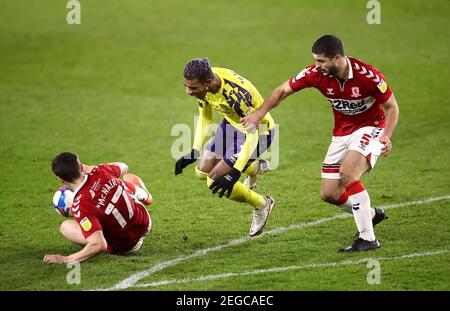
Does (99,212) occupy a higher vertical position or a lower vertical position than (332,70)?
lower

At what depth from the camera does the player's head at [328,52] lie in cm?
879

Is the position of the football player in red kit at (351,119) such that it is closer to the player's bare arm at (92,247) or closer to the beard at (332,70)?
the beard at (332,70)

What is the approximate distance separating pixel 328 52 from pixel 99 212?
2932 mm

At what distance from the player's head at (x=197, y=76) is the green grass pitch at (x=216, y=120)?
71.5 inches

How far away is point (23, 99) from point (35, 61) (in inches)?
160

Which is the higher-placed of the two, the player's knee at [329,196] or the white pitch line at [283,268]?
the player's knee at [329,196]

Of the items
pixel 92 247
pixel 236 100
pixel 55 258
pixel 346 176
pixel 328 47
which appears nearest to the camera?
pixel 92 247

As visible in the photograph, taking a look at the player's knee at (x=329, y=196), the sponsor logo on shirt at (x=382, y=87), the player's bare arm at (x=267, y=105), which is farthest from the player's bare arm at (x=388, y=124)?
the player's bare arm at (x=267, y=105)

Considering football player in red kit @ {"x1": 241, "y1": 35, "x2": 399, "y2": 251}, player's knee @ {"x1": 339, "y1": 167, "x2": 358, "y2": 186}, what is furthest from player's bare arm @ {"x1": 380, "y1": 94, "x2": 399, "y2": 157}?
player's knee @ {"x1": 339, "y1": 167, "x2": 358, "y2": 186}

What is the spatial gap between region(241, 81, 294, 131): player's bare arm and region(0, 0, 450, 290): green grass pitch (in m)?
1.42

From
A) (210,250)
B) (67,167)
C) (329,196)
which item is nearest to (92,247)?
(67,167)

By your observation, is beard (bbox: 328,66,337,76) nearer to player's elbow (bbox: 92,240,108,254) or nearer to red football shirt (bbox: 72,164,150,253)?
red football shirt (bbox: 72,164,150,253)

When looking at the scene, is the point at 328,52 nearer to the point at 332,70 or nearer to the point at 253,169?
the point at 332,70

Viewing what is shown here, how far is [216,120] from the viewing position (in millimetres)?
17109
